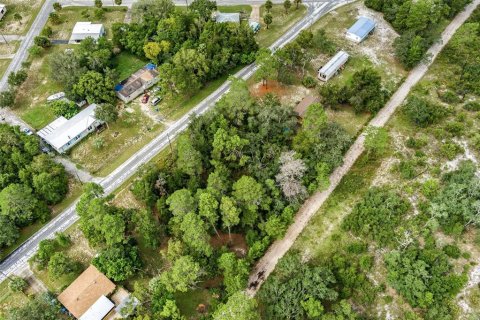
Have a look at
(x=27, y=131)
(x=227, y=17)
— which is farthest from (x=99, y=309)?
(x=227, y=17)

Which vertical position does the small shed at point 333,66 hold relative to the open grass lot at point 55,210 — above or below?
below

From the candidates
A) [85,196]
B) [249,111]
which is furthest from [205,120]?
[85,196]

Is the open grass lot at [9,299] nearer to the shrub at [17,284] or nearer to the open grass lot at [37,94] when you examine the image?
the shrub at [17,284]

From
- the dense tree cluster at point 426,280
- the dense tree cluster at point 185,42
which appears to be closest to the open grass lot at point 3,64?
the dense tree cluster at point 185,42

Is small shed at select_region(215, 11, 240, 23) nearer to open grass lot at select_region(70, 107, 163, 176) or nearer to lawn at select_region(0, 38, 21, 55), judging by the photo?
open grass lot at select_region(70, 107, 163, 176)

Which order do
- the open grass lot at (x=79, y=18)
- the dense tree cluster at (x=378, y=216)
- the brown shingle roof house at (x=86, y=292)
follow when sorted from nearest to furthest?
the brown shingle roof house at (x=86, y=292), the dense tree cluster at (x=378, y=216), the open grass lot at (x=79, y=18)

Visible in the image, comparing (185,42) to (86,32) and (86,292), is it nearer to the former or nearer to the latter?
(86,32)
